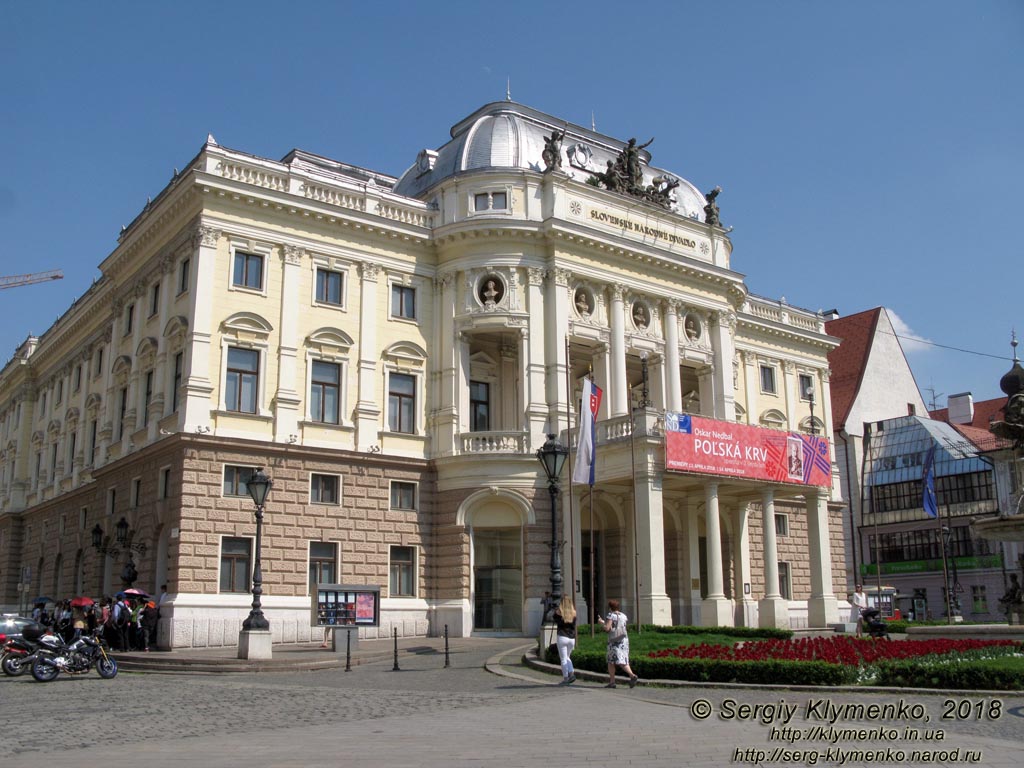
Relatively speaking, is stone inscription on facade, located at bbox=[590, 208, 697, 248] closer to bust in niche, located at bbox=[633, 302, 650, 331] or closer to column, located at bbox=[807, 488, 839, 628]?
bust in niche, located at bbox=[633, 302, 650, 331]

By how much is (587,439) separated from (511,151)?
16.0 m

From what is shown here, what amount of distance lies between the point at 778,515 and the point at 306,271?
2728 cm

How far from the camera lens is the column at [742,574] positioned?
42.2m

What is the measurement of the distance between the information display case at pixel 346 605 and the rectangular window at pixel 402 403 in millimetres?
9953

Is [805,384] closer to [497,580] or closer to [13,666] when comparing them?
[497,580]

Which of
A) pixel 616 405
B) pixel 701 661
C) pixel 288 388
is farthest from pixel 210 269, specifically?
pixel 701 661

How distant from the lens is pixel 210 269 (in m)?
36.0

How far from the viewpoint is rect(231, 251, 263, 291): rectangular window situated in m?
36.9

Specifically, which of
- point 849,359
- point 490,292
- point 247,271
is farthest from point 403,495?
point 849,359

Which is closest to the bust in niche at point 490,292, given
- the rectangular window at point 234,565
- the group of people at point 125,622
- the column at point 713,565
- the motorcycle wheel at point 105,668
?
the column at point 713,565

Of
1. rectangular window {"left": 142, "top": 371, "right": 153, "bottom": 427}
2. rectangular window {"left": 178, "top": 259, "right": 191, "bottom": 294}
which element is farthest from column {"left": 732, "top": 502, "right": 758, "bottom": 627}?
rectangular window {"left": 142, "top": 371, "right": 153, "bottom": 427}

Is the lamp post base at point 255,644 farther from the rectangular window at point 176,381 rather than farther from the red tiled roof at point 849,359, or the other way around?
the red tiled roof at point 849,359

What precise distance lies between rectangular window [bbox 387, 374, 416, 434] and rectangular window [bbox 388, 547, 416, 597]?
4.79 meters

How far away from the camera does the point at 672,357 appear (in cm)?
4425
